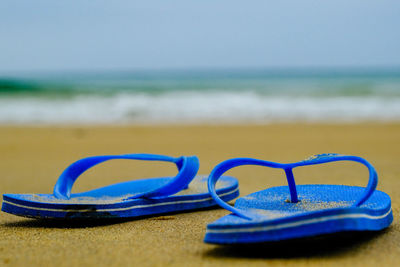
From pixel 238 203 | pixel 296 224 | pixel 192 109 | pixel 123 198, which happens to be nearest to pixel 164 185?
pixel 123 198

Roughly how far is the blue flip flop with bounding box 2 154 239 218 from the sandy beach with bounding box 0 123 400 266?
0.19 ft

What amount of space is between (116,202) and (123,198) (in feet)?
0.41

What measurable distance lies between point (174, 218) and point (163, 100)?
10749mm

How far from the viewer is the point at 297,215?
141cm

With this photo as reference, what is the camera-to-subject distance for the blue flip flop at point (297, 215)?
4.64ft

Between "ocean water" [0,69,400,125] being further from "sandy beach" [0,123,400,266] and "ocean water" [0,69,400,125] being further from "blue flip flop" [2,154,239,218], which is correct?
"blue flip flop" [2,154,239,218]

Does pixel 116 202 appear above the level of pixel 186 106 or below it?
above

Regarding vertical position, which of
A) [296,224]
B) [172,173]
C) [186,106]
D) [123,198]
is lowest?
[186,106]

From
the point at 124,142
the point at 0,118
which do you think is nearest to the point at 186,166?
the point at 124,142

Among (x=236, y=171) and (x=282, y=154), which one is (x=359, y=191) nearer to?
(x=236, y=171)

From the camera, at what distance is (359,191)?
6.71ft

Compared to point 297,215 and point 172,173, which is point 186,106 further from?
point 297,215

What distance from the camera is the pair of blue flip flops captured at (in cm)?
142

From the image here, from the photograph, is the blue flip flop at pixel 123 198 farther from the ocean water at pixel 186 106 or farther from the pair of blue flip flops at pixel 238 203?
the ocean water at pixel 186 106
